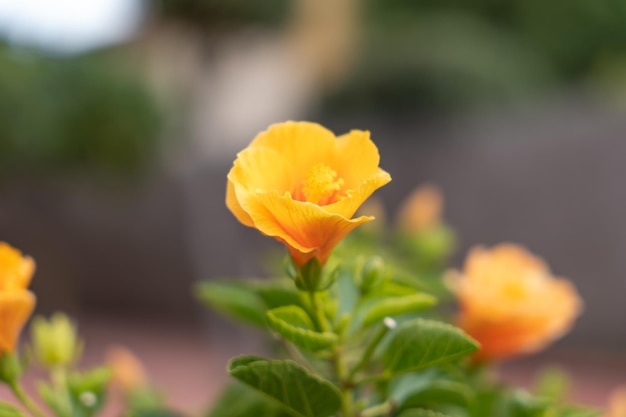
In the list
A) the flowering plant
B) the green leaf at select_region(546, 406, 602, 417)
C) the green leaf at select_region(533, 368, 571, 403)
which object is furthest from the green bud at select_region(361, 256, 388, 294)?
the green leaf at select_region(533, 368, 571, 403)

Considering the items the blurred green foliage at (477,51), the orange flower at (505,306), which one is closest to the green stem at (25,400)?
the orange flower at (505,306)

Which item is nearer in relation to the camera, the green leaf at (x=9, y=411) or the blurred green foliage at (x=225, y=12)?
the green leaf at (x=9, y=411)

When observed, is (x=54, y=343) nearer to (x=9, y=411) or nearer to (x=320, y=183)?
(x=9, y=411)

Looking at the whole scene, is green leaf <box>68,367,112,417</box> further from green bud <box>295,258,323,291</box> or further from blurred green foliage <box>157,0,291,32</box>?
blurred green foliage <box>157,0,291,32</box>

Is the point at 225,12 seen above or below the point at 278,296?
above

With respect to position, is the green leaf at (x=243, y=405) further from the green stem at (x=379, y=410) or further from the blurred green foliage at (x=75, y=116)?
the blurred green foliage at (x=75, y=116)

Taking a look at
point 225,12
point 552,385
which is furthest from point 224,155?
point 552,385
